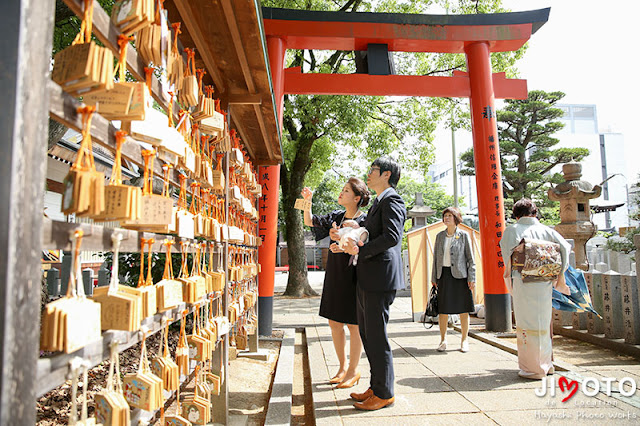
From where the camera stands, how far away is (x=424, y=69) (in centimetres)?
1277

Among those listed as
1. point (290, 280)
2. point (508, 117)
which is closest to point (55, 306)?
point (290, 280)

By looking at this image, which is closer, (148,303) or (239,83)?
(148,303)

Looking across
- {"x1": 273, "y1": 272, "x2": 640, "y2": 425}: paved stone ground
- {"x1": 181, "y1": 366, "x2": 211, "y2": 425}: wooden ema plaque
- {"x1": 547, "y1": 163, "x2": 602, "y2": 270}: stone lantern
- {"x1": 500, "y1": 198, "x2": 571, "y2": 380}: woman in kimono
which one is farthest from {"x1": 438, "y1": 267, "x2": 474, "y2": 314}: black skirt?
{"x1": 547, "y1": 163, "x2": 602, "y2": 270}: stone lantern

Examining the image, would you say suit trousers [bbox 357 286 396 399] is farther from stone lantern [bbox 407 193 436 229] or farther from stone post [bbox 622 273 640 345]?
stone lantern [bbox 407 193 436 229]

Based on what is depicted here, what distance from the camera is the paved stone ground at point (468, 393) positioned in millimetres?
3059

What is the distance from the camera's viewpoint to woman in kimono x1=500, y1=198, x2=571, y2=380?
154 inches

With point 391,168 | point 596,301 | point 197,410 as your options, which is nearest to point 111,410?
point 197,410

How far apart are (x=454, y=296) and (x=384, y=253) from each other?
234 centimetres

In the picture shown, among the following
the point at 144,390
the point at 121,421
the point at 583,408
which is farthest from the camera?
the point at 583,408

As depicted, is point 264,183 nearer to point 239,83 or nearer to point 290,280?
point 239,83

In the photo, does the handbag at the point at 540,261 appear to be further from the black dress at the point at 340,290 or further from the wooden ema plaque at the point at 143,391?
the wooden ema plaque at the point at 143,391

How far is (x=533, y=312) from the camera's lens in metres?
3.94

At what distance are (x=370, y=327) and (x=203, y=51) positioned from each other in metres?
2.32

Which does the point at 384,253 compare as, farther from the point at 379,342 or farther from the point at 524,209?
the point at 524,209
